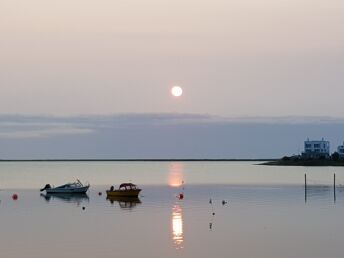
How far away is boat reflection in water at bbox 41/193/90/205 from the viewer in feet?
363

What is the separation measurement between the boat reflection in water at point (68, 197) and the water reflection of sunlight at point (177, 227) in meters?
25.1

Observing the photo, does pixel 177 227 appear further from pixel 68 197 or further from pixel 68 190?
pixel 68 190

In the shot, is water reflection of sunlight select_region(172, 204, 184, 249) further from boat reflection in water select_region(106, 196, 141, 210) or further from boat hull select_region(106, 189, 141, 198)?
boat hull select_region(106, 189, 141, 198)

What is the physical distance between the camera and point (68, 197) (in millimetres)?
119188

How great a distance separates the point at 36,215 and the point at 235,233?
100 feet

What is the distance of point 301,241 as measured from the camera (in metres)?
58.4

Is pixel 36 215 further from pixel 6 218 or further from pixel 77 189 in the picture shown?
pixel 77 189

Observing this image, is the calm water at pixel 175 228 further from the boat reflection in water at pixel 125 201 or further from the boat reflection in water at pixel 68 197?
the boat reflection in water at pixel 68 197

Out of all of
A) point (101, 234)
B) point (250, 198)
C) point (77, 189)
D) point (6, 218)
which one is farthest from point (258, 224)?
point (77, 189)

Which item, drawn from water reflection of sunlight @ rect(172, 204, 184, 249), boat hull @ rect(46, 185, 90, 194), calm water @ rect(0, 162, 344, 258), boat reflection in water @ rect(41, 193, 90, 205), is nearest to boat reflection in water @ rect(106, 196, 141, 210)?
calm water @ rect(0, 162, 344, 258)

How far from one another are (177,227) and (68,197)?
176ft

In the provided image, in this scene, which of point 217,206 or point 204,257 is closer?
point 204,257

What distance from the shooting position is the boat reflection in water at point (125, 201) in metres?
97.9

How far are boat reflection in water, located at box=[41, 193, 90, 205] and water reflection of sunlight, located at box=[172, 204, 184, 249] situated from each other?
82.4 feet
